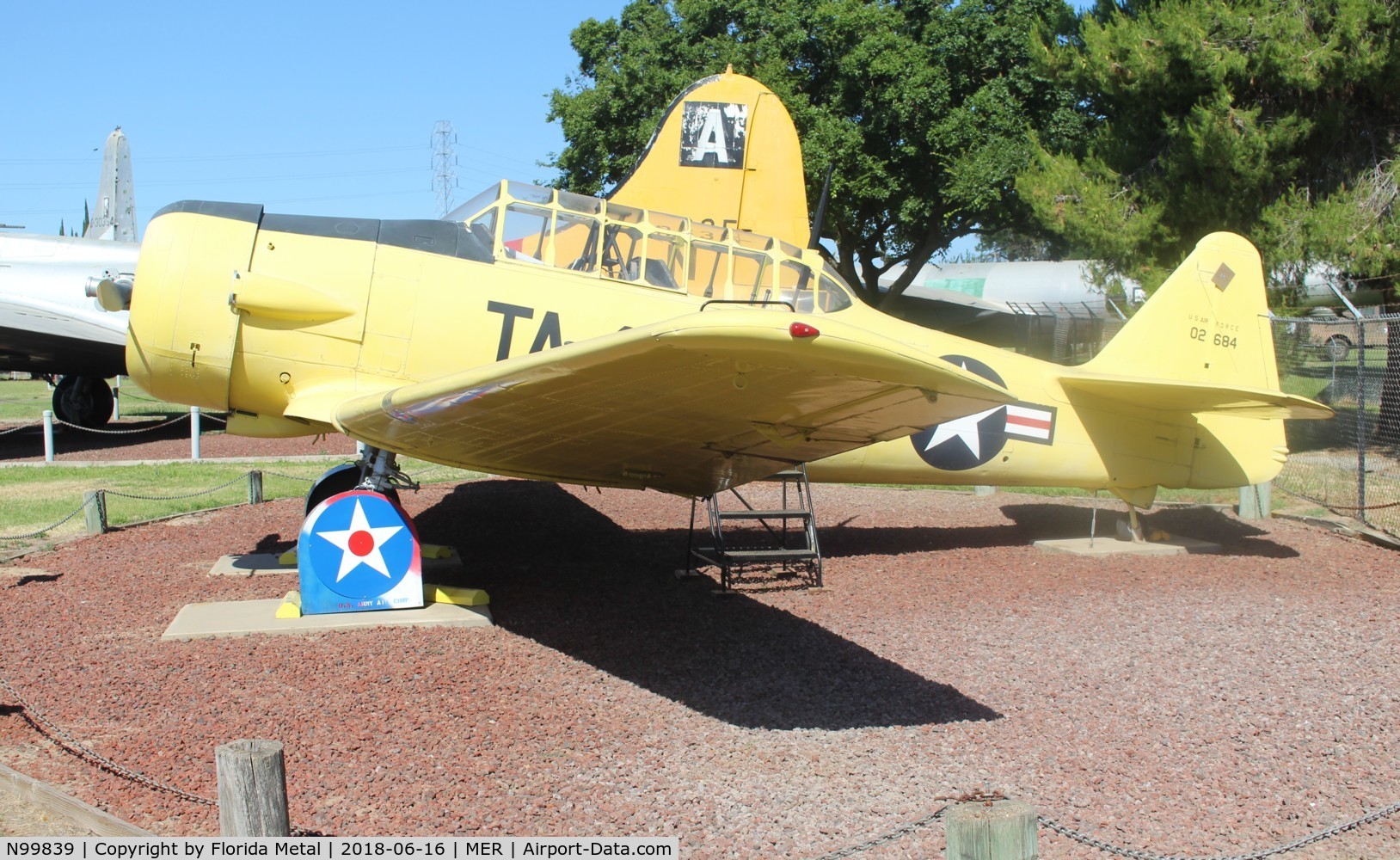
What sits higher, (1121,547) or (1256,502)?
(1256,502)

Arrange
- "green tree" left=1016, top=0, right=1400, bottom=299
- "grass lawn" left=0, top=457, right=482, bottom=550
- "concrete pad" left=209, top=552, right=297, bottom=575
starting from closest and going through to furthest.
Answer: "concrete pad" left=209, top=552, right=297, bottom=575, "grass lawn" left=0, top=457, right=482, bottom=550, "green tree" left=1016, top=0, right=1400, bottom=299

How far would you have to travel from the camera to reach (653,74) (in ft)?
85.0

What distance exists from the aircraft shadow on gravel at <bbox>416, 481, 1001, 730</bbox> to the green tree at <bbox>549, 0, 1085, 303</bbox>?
16360 mm

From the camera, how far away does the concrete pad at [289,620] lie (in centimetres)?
636

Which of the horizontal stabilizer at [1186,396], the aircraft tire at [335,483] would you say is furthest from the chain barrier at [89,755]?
the horizontal stabilizer at [1186,396]

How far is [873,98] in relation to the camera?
24.9 metres

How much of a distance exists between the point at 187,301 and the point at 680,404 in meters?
3.96

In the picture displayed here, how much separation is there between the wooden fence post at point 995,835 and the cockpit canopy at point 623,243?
5350 millimetres

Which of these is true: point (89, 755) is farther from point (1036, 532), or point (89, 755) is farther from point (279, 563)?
point (1036, 532)

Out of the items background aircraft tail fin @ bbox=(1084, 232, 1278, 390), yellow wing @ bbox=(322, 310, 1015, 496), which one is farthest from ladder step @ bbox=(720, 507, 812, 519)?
background aircraft tail fin @ bbox=(1084, 232, 1278, 390)

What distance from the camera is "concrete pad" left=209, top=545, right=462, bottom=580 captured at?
8.15m

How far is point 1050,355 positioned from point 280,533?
23.5 m

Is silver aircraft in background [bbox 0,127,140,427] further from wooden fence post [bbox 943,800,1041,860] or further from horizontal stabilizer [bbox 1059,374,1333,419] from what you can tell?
wooden fence post [bbox 943,800,1041,860]

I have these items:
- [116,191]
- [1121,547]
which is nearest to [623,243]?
[1121,547]
